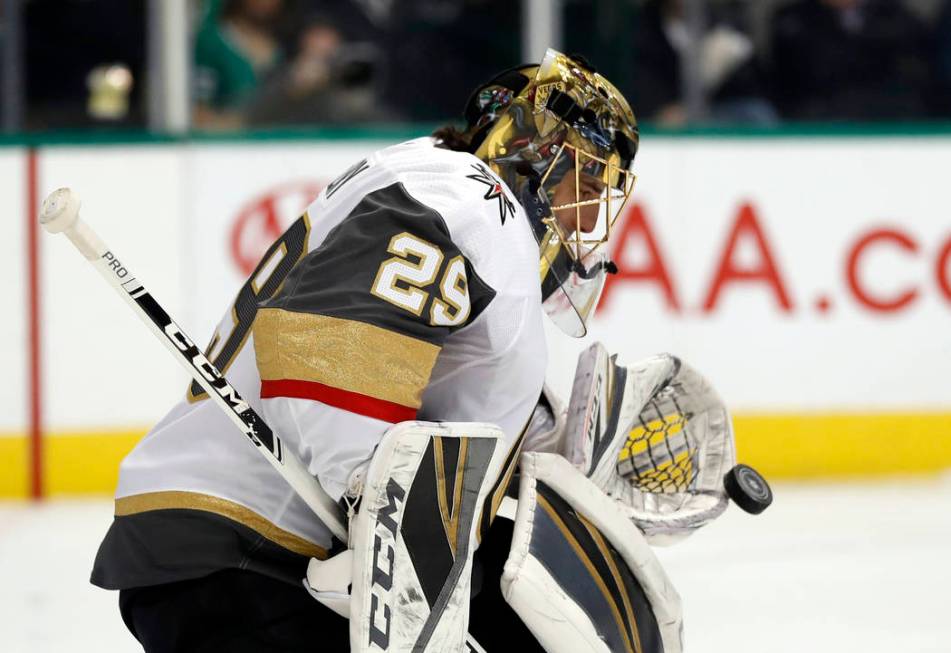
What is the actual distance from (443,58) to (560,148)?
2.89m

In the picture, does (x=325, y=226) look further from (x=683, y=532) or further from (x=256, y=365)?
(x=683, y=532)

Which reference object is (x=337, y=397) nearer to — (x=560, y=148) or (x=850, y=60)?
(x=560, y=148)

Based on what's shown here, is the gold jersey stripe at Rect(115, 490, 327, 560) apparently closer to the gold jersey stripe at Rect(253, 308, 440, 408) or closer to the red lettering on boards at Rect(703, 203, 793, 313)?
the gold jersey stripe at Rect(253, 308, 440, 408)

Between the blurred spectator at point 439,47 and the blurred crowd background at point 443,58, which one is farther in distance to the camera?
the blurred spectator at point 439,47

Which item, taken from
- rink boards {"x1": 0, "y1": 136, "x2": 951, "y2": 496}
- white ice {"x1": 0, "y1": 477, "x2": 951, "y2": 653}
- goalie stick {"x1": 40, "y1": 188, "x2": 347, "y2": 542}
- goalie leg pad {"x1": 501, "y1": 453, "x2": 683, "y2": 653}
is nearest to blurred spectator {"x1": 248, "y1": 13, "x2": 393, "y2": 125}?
rink boards {"x1": 0, "y1": 136, "x2": 951, "y2": 496}

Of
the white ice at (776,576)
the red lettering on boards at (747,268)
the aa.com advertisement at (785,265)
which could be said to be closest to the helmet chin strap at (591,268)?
the white ice at (776,576)

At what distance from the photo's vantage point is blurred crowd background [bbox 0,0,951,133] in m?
4.07

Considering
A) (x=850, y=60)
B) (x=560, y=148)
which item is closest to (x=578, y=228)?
(x=560, y=148)

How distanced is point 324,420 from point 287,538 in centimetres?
19

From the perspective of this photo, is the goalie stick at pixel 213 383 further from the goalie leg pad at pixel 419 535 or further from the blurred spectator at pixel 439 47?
the blurred spectator at pixel 439 47

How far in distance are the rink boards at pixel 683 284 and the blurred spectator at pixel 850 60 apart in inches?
8.6

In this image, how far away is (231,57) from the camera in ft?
13.7

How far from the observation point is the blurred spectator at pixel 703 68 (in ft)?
14.2

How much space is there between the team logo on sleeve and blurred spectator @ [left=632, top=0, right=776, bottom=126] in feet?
10.0
